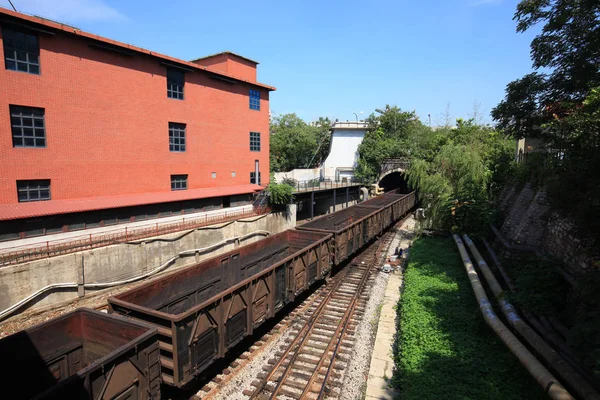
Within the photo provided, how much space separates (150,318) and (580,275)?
360 inches

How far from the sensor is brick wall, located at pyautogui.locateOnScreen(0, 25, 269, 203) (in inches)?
626

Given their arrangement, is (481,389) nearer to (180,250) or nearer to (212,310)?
(212,310)

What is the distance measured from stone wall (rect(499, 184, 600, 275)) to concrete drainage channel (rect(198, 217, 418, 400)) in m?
5.62

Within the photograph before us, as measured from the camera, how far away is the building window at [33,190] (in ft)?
52.2

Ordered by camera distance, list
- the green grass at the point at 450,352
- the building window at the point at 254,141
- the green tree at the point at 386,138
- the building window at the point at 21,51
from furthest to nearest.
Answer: the green tree at the point at 386,138 < the building window at the point at 254,141 < the building window at the point at 21,51 < the green grass at the point at 450,352

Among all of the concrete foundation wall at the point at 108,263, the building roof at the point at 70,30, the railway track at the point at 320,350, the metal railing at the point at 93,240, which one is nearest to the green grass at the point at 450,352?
the railway track at the point at 320,350

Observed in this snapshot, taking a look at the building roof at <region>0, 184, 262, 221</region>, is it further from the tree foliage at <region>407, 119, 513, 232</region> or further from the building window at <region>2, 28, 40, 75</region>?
the tree foliage at <region>407, 119, 513, 232</region>

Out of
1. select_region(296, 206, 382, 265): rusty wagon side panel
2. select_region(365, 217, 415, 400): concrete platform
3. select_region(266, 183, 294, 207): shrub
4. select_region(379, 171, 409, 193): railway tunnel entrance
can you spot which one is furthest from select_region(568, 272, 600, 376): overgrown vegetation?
select_region(379, 171, 409, 193): railway tunnel entrance

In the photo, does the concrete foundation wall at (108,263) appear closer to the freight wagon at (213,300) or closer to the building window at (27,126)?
the building window at (27,126)

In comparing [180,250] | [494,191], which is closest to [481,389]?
[180,250]

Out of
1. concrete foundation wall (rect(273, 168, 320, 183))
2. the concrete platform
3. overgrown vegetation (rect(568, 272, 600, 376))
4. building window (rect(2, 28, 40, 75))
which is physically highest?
building window (rect(2, 28, 40, 75))

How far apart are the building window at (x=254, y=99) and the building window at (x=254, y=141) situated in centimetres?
222

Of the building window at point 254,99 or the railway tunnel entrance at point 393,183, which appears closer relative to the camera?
the building window at point 254,99

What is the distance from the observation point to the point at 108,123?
18781mm
